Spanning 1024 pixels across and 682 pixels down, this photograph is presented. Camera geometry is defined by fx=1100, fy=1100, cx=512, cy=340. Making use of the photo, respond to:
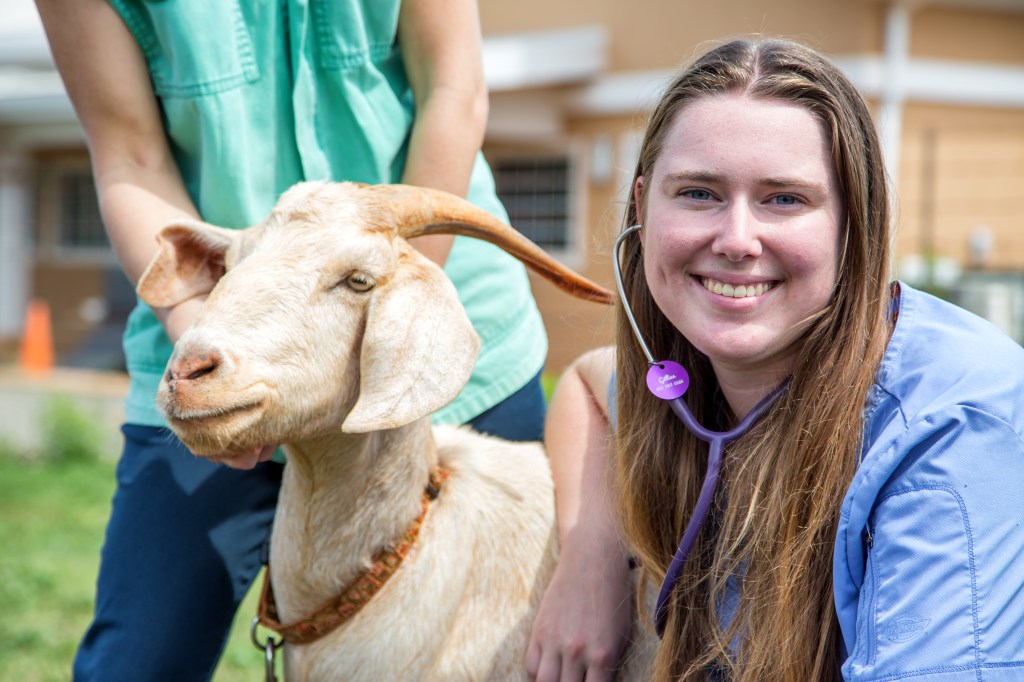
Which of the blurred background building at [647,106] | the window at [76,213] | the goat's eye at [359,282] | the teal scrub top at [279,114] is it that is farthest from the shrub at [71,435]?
the window at [76,213]

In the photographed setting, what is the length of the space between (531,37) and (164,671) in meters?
12.0

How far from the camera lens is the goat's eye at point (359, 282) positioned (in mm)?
2154

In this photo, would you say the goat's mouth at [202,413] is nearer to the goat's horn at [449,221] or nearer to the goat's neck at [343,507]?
the goat's neck at [343,507]

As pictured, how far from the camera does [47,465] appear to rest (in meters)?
8.76

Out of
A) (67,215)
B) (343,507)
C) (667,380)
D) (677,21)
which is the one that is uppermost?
(677,21)

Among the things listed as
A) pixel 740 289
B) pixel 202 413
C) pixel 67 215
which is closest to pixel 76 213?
pixel 67 215

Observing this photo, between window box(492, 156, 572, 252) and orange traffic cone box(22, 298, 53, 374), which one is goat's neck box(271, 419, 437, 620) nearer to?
orange traffic cone box(22, 298, 53, 374)

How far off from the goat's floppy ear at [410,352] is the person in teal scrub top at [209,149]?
1.22 ft

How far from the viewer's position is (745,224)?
1910 mm

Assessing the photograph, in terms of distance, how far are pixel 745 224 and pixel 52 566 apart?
541 centimetres

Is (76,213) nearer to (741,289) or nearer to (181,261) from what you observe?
(181,261)

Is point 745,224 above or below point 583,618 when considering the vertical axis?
above

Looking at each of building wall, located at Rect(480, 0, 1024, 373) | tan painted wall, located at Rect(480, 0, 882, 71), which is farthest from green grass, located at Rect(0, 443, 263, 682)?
tan painted wall, located at Rect(480, 0, 882, 71)

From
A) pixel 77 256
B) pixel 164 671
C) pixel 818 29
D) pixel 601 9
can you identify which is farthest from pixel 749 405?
pixel 77 256
